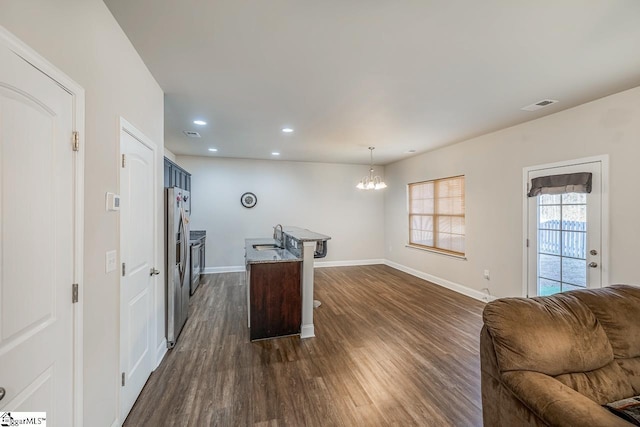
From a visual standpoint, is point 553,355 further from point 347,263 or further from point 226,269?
point 226,269

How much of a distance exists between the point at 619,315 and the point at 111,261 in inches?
115

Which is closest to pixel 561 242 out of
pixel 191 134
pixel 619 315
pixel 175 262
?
pixel 619 315

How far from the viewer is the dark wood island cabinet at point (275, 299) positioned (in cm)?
302

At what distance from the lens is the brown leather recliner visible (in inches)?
48.0

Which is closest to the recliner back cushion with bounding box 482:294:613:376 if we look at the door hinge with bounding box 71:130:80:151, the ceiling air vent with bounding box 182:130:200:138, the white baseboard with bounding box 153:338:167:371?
the door hinge with bounding box 71:130:80:151

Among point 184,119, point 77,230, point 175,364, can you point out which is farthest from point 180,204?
point 77,230

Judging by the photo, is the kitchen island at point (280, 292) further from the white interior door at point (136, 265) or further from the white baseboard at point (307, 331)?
the white interior door at point (136, 265)

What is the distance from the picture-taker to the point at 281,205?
→ 21.5 feet

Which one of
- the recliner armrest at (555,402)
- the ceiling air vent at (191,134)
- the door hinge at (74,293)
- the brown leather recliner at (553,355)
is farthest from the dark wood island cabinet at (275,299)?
the ceiling air vent at (191,134)

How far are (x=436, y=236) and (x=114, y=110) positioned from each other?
18.0 feet

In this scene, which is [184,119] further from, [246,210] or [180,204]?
[246,210]

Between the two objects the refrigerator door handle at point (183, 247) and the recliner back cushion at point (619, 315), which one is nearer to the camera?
the recliner back cushion at point (619, 315)

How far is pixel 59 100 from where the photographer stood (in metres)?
1.17

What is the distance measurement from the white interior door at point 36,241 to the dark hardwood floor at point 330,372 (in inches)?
41.0
